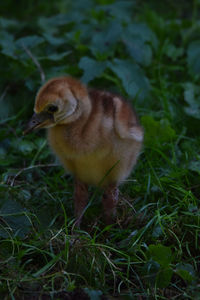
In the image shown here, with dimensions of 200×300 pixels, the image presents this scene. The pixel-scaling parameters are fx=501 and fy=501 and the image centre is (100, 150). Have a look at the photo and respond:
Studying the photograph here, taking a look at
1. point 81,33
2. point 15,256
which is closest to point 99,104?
point 15,256

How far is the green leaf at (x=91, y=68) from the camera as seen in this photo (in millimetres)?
3300

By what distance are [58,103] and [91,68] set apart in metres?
1.22

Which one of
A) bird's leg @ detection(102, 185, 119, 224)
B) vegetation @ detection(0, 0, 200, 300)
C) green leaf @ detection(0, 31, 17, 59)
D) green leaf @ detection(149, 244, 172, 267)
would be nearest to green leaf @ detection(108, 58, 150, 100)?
vegetation @ detection(0, 0, 200, 300)

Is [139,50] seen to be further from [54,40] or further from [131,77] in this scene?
[54,40]

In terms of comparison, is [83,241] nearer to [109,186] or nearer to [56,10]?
[109,186]

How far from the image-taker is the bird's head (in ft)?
7.20

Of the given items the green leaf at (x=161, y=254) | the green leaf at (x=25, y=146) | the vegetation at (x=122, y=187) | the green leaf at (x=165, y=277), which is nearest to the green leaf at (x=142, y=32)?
the vegetation at (x=122, y=187)

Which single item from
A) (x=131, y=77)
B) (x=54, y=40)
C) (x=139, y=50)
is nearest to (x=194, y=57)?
(x=139, y=50)

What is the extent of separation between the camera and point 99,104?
2.37 m

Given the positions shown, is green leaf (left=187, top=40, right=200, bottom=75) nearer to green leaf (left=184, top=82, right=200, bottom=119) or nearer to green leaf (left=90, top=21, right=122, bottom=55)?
green leaf (left=184, top=82, right=200, bottom=119)

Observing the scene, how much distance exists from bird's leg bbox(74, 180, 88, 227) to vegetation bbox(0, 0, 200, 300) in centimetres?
7

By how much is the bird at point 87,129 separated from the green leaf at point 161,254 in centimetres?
40

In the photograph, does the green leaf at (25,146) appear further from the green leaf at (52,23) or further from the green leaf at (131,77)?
the green leaf at (52,23)

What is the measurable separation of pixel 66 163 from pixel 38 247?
0.42m
